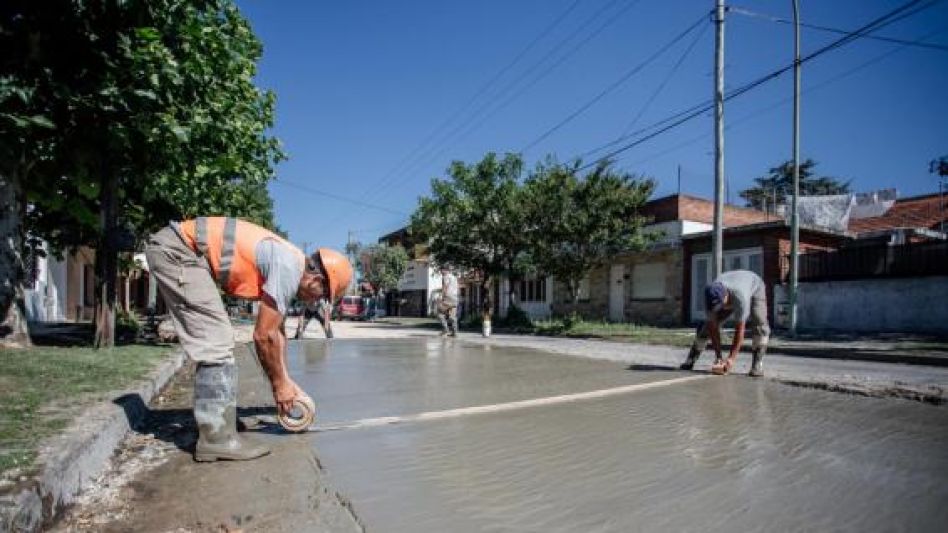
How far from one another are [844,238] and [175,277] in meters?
23.8

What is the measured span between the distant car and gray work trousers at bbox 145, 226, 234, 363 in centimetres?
3858

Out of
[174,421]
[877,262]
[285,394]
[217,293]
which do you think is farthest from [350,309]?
[217,293]

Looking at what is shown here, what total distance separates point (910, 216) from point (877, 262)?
13716mm

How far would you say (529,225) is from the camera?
21672mm

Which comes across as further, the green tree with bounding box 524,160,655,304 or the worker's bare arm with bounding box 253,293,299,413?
the green tree with bounding box 524,160,655,304

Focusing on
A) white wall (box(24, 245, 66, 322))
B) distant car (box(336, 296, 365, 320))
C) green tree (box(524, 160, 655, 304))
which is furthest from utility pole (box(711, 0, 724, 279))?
distant car (box(336, 296, 365, 320))

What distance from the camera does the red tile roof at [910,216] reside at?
2672 cm

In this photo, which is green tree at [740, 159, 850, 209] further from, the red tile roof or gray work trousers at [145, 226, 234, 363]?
gray work trousers at [145, 226, 234, 363]

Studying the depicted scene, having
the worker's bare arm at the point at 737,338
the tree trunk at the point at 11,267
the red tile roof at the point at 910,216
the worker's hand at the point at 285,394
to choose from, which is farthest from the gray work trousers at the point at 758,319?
the red tile roof at the point at 910,216

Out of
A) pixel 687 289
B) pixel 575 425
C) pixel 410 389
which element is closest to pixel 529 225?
pixel 687 289

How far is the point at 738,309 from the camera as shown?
23.4ft

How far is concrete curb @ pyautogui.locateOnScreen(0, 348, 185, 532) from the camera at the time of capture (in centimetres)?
224

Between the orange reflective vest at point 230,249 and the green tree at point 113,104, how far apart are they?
147 inches

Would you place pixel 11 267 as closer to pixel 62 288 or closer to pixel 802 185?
pixel 62 288
